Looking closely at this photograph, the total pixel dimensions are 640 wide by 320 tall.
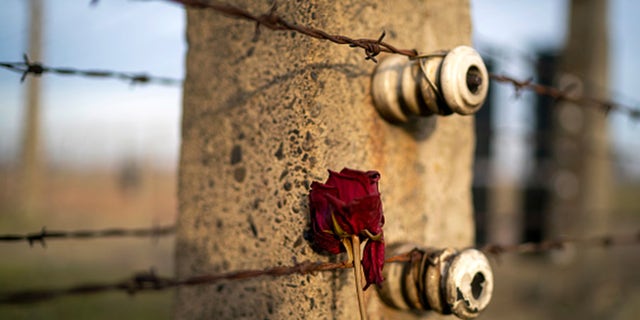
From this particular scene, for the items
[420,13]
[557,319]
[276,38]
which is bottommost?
[557,319]

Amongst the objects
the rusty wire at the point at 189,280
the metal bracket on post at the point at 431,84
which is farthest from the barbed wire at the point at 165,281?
the metal bracket on post at the point at 431,84

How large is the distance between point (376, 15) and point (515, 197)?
7740 millimetres

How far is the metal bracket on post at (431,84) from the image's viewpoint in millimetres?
1269

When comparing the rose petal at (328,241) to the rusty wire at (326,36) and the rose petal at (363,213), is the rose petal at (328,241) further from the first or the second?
the rusty wire at (326,36)

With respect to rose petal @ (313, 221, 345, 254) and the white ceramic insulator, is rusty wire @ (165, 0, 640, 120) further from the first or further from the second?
rose petal @ (313, 221, 345, 254)

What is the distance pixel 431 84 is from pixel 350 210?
0.41m

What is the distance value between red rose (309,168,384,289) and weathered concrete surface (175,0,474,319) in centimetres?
20

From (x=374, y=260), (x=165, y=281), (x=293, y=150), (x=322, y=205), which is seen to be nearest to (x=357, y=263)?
(x=374, y=260)

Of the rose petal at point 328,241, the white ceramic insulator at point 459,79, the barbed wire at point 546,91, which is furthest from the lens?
the barbed wire at point 546,91

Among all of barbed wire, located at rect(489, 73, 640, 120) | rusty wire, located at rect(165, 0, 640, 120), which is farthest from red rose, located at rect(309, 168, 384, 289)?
barbed wire, located at rect(489, 73, 640, 120)

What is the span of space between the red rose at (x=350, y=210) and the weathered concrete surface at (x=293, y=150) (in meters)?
0.20

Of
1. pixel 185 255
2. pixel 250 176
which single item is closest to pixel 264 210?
pixel 250 176

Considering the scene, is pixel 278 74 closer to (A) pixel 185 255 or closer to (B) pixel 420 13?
(B) pixel 420 13

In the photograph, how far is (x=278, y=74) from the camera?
141 cm
